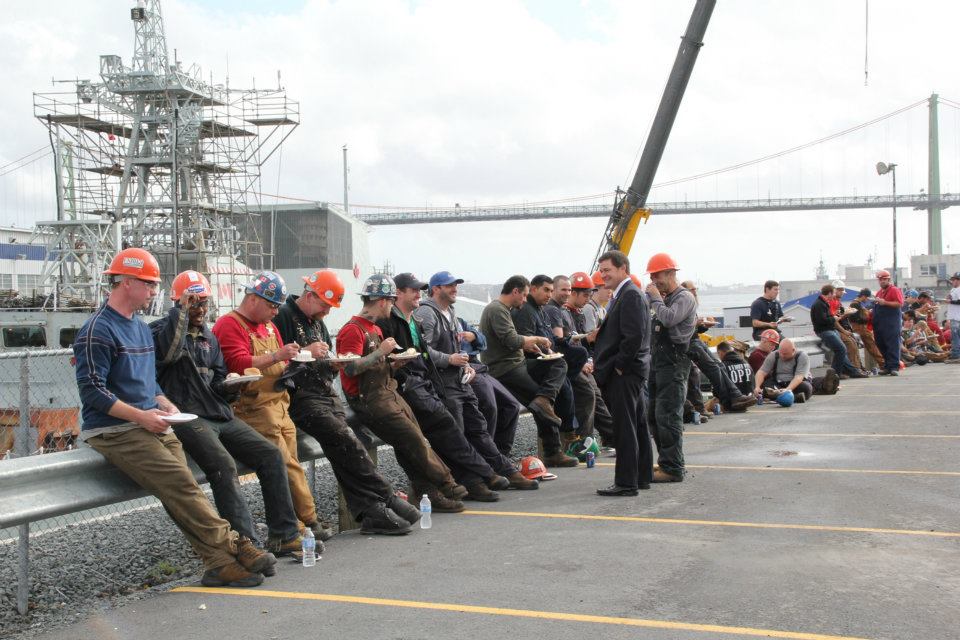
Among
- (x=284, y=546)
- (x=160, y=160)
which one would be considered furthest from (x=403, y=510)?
(x=160, y=160)

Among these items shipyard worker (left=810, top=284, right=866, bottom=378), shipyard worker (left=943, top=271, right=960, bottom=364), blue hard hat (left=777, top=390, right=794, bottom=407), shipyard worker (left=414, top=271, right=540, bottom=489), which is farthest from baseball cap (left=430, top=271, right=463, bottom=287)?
shipyard worker (left=943, top=271, right=960, bottom=364)

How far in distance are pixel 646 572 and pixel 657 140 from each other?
54.5 ft

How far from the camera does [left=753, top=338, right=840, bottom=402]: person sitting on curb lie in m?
15.0

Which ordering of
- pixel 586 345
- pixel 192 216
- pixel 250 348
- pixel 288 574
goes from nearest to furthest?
pixel 288 574 → pixel 250 348 → pixel 586 345 → pixel 192 216

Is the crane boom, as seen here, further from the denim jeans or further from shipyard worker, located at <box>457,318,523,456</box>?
shipyard worker, located at <box>457,318,523,456</box>

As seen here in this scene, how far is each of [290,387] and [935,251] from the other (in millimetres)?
111875

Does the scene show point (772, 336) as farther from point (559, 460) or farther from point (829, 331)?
point (559, 460)

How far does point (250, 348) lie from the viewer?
6.66 metres

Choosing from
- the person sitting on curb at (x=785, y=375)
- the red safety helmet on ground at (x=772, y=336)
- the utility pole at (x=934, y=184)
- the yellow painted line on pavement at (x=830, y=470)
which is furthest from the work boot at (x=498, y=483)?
the utility pole at (x=934, y=184)

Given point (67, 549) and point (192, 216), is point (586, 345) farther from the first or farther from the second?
point (192, 216)

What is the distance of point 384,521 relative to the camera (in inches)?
274

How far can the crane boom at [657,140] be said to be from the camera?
66.5 ft

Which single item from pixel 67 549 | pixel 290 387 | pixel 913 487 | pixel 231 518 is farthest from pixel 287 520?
pixel 913 487

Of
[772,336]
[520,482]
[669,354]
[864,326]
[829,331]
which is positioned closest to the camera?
[520,482]
